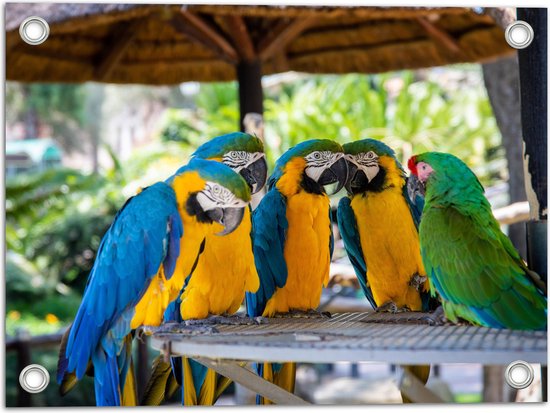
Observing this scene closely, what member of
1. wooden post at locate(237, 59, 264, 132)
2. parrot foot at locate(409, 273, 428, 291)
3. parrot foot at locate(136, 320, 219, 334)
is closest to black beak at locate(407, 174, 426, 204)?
parrot foot at locate(409, 273, 428, 291)

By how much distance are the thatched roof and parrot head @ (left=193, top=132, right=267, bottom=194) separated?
96 cm

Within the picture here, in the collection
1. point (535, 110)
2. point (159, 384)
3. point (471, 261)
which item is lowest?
point (159, 384)

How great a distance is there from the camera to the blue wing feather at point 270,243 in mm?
1471

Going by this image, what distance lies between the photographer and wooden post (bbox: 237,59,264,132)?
2.61 m

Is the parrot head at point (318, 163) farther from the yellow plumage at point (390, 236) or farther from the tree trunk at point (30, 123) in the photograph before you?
the tree trunk at point (30, 123)

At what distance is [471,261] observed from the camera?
46.4 inches

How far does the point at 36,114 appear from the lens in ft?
35.4

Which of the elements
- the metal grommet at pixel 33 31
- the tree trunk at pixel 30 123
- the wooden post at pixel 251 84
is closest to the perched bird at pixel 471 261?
the metal grommet at pixel 33 31

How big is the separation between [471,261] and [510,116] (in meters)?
1.81

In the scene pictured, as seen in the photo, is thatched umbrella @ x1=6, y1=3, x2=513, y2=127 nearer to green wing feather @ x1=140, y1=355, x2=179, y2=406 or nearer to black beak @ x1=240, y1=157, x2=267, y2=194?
black beak @ x1=240, y1=157, x2=267, y2=194

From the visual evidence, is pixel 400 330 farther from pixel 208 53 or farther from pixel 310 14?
pixel 208 53

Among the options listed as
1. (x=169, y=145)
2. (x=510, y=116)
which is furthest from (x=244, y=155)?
(x=169, y=145)

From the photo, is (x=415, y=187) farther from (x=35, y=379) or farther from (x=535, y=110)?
(x=35, y=379)

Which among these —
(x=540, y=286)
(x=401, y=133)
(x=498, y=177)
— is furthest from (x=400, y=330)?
(x=498, y=177)
